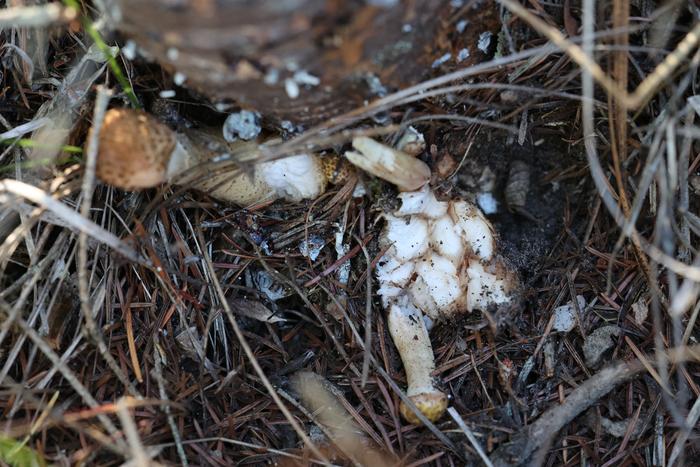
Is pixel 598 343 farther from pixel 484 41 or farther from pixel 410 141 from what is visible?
pixel 484 41

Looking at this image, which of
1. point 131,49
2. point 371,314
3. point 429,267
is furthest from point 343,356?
point 131,49

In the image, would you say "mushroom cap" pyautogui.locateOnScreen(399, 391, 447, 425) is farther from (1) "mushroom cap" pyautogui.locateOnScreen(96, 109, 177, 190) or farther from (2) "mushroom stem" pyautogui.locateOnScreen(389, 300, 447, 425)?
(1) "mushroom cap" pyautogui.locateOnScreen(96, 109, 177, 190)

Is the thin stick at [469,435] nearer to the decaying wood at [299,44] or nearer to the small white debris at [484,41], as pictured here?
the decaying wood at [299,44]

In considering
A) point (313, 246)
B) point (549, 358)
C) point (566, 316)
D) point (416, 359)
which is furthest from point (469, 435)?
point (313, 246)

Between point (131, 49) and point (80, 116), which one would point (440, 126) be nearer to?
point (131, 49)

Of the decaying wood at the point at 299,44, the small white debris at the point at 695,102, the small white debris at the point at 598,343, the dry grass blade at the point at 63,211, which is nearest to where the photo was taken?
the decaying wood at the point at 299,44

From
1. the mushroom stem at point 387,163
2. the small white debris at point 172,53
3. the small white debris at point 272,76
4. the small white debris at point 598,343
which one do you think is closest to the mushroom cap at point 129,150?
the small white debris at point 172,53
